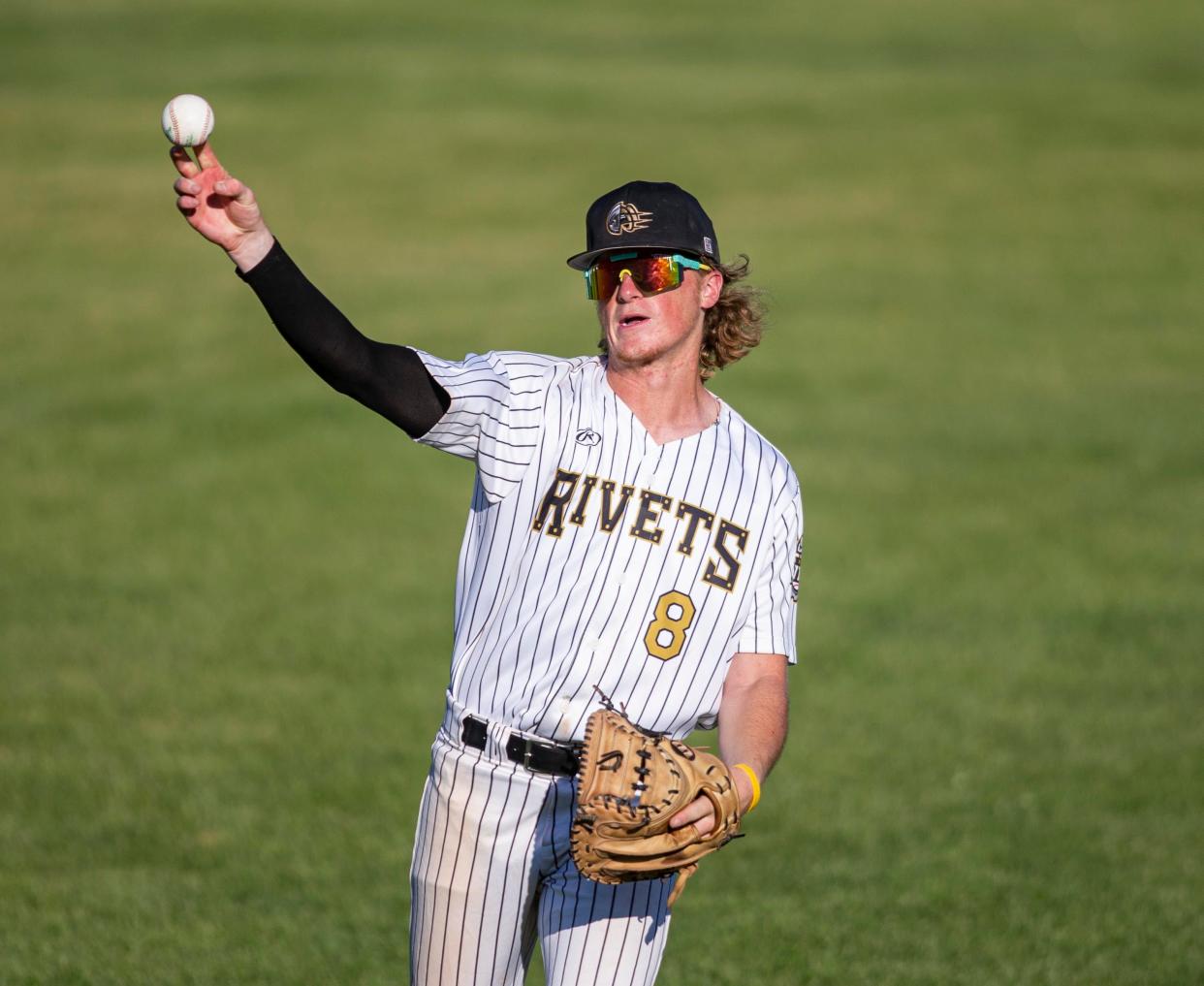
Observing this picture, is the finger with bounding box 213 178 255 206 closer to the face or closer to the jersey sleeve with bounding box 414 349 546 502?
the jersey sleeve with bounding box 414 349 546 502

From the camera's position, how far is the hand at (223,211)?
4.06 m

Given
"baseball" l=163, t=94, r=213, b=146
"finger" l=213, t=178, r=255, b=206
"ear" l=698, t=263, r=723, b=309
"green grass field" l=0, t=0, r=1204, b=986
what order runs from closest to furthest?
"finger" l=213, t=178, r=255, b=206
"baseball" l=163, t=94, r=213, b=146
"ear" l=698, t=263, r=723, b=309
"green grass field" l=0, t=0, r=1204, b=986

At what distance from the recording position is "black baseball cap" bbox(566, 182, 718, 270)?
4.50 m

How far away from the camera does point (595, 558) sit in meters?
4.46

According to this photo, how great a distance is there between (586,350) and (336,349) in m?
15.2

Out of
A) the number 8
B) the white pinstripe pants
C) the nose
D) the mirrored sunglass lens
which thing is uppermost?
the mirrored sunglass lens

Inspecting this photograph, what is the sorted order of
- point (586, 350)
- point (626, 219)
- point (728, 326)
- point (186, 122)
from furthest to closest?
point (586, 350)
point (728, 326)
point (626, 219)
point (186, 122)

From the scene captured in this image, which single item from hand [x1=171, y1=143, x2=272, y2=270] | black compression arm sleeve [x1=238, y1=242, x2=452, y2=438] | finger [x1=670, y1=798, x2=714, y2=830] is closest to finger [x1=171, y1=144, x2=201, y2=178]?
hand [x1=171, y1=143, x2=272, y2=270]

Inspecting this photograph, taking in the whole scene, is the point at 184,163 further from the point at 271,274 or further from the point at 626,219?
the point at 626,219

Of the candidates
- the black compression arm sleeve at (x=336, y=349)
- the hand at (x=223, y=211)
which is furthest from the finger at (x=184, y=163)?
the black compression arm sleeve at (x=336, y=349)

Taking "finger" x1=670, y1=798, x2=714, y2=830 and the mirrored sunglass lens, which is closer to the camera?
"finger" x1=670, y1=798, x2=714, y2=830

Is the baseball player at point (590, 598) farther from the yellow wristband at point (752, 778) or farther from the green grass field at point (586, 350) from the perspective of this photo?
the green grass field at point (586, 350)

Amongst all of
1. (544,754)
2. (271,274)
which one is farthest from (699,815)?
(271,274)

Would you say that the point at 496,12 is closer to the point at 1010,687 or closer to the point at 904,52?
the point at 904,52
